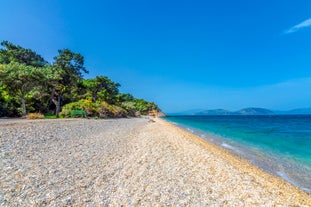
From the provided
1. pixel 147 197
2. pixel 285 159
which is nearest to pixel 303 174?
pixel 285 159

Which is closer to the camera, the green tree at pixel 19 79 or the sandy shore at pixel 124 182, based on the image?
the sandy shore at pixel 124 182

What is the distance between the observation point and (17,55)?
39.4 metres

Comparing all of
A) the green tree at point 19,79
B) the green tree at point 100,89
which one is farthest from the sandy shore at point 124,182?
the green tree at point 100,89

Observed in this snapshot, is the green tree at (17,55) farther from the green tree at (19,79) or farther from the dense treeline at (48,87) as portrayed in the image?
the green tree at (19,79)

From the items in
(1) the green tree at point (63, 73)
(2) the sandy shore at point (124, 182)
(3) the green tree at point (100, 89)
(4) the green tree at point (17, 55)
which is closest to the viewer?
(2) the sandy shore at point (124, 182)

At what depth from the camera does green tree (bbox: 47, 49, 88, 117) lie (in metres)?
27.4

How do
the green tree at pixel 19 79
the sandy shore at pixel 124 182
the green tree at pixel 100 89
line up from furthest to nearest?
1. the green tree at pixel 100 89
2. the green tree at pixel 19 79
3. the sandy shore at pixel 124 182

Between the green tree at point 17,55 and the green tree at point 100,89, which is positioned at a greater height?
the green tree at point 17,55

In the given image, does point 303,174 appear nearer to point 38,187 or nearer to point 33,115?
point 38,187

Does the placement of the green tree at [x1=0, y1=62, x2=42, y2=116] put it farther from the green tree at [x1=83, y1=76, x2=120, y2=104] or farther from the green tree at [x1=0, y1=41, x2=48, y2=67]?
the green tree at [x1=0, y1=41, x2=48, y2=67]

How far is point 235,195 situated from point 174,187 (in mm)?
1584

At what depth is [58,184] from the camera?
4.23 metres

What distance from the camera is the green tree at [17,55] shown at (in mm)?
36469

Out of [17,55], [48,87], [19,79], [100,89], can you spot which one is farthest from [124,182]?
[17,55]
